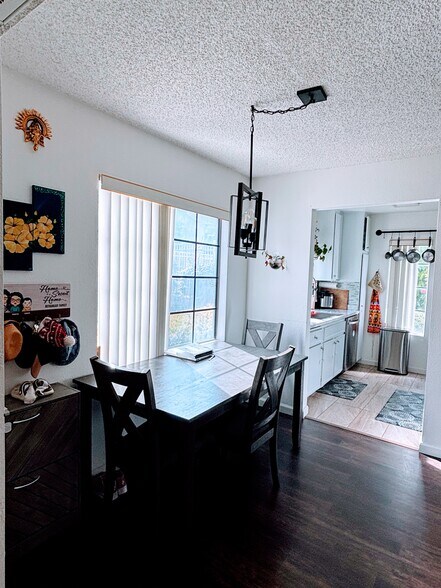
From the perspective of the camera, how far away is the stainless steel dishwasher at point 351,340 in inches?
202

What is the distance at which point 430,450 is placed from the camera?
297 cm

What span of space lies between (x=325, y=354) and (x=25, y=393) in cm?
340

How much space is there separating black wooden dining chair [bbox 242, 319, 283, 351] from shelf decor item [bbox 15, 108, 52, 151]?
244cm

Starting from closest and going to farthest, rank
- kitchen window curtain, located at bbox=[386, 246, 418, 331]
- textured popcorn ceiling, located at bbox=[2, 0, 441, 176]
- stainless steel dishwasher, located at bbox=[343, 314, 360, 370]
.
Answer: textured popcorn ceiling, located at bbox=[2, 0, 441, 176] → stainless steel dishwasher, located at bbox=[343, 314, 360, 370] → kitchen window curtain, located at bbox=[386, 246, 418, 331]

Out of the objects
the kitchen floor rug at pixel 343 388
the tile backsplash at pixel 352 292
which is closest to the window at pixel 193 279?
the kitchen floor rug at pixel 343 388

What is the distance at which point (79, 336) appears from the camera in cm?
226

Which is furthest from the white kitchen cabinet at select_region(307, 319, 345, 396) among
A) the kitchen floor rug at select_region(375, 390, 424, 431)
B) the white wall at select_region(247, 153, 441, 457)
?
the kitchen floor rug at select_region(375, 390, 424, 431)

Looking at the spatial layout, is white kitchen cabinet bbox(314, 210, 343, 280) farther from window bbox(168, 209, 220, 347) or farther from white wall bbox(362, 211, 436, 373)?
window bbox(168, 209, 220, 347)

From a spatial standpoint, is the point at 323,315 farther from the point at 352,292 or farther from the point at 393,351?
the point at 393,351

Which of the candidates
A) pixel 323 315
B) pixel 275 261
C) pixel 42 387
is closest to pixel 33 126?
pixel 42 387

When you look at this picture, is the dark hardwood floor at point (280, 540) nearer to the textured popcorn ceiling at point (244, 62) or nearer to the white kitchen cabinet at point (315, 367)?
the white kitchen cabinet at point (315, 367)

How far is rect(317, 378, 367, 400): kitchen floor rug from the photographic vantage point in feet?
14.2

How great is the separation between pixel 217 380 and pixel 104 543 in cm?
109

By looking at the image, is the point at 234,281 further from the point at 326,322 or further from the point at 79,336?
the point at 79,336
